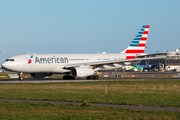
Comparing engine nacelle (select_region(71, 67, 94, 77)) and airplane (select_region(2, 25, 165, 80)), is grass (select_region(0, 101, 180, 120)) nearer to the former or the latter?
engine nacelle (select_region(71, 67, 94, 77))

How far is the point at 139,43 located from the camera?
186 ft

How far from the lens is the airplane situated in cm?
4600

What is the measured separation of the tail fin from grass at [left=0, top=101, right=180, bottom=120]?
39.3 m

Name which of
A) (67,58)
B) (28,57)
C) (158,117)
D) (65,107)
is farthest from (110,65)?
(158,117)

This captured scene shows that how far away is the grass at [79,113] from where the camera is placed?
45.4 feet

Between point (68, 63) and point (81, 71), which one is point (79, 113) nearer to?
point (81, 71)

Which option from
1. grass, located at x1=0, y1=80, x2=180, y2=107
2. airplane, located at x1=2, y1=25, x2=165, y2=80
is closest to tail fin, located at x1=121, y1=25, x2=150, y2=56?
airplane, located at x1=2, y1=25, x2=165, y2=80

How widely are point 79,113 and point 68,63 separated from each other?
112 ft

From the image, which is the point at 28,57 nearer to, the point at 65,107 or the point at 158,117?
the point at 65,107

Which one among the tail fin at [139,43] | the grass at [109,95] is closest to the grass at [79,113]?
the grass at [109,95]

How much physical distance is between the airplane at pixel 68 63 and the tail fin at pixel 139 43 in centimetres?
49

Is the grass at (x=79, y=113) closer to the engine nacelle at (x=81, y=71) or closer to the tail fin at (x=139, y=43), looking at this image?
the engine nacelle at (x=81, y=71)

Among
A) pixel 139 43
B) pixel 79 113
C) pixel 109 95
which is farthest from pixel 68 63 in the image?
pixel 79 113

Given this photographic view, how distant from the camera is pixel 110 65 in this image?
167ft
